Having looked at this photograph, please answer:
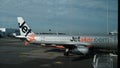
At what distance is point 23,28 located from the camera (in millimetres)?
38625

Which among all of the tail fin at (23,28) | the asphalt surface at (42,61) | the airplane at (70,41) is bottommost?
the asphalt surface at (42,61)

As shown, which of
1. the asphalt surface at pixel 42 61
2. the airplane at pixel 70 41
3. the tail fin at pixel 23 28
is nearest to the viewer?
the asphalt surface at pixel 42 61

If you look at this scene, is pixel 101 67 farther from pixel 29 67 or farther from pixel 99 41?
pixel 99 41

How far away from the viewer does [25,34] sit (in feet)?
124

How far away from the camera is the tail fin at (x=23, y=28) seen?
37.7 metres

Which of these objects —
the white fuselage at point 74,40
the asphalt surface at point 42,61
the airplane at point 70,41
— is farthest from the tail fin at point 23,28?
the asphalt surface at point 42,61

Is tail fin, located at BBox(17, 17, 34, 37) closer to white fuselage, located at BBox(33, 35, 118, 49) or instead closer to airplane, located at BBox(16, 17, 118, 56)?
airplane, located at BBox(16, 17, 118, 56)

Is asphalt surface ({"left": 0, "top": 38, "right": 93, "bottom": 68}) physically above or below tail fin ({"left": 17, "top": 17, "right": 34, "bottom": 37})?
below

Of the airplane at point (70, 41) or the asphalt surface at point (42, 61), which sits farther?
the airplane at point (70, 41)

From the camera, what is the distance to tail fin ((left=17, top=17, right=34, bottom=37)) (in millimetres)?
37719

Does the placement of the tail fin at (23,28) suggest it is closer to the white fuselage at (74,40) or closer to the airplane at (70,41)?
→ the airplane at (70,41)

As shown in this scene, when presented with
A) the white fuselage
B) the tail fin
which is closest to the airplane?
the white fuselage

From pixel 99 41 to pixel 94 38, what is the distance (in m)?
1.05

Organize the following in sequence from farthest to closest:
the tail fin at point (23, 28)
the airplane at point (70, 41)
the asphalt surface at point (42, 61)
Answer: the tail fin at point (23, 28) < the airplane at point (70, 41) < the asphalt surface at point (42, 61)
